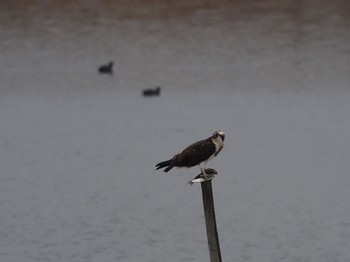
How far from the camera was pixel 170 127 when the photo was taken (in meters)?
34.2

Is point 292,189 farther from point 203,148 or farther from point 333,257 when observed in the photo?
point 203,148

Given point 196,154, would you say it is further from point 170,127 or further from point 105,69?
point 105,69

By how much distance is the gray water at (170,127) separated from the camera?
78.7 ft

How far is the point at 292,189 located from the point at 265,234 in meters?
3.81

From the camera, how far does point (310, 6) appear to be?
5756 cm

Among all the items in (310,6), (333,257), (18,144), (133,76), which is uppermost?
(310,6)

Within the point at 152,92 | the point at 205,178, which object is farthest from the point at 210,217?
the point at 152,92

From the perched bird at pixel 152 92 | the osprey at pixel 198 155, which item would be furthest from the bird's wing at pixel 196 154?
the perched bird at pixel 152 92

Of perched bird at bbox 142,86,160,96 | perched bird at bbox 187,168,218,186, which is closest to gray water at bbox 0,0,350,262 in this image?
perched bird at bbox 142,86,160,96

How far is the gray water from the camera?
78.7ft

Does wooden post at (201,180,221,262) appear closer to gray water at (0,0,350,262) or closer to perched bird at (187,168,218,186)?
perched bird at (187,168,218,186)

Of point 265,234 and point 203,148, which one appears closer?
point 203,148

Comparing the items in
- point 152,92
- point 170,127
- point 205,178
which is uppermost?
point 152,92

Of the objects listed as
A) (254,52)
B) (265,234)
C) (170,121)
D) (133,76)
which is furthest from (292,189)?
(254,52)
